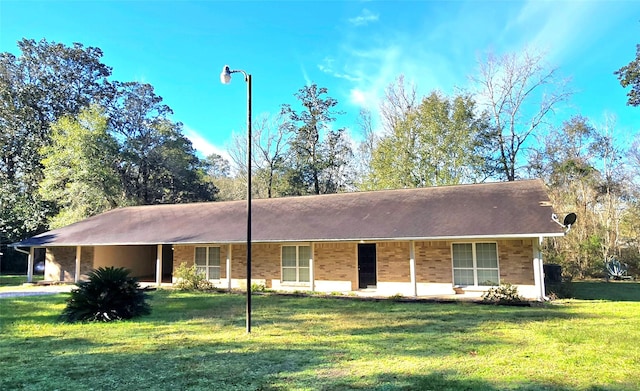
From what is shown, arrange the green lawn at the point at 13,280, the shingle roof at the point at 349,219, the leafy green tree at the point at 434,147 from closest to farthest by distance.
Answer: the shingle roof at the point at 349,219 → the green lawn at the point at 13,280 → the leafy green tree at the point at 434,147

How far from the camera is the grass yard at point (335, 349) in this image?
5133 mm

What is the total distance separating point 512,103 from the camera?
2912 cm

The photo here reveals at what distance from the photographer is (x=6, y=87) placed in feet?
99.1

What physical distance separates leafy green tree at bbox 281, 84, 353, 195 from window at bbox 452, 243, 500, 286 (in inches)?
876

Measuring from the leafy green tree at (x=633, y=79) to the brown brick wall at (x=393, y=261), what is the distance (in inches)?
445

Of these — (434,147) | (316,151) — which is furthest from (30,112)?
(434,147)

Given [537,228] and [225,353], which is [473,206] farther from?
[225,353]

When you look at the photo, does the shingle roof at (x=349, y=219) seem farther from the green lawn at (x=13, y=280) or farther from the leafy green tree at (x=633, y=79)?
the leafy green tree at (x=633, y=79)

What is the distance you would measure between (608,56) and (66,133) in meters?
32.6

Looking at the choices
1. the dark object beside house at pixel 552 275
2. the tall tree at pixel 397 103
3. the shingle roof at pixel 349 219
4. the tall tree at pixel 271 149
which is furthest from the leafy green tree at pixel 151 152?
the dark object beside house at pixel 552 275

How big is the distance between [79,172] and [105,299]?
20.1m

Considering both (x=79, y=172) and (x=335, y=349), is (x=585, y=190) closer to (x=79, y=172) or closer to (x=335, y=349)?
(x=335, y=349)

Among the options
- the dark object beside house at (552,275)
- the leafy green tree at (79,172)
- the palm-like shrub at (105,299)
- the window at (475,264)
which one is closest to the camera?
the palm-like shrub at (105,299)

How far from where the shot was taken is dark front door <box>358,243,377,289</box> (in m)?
15.0
